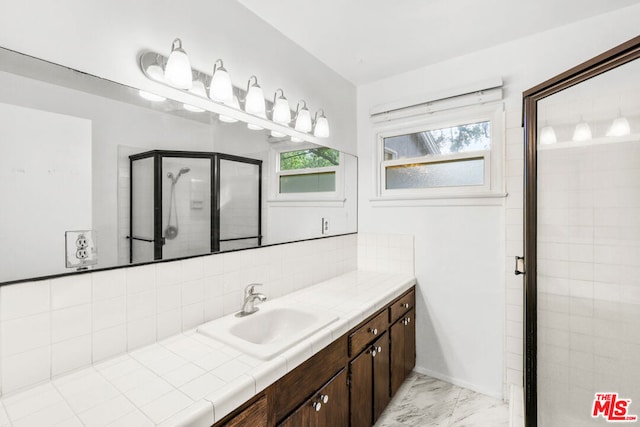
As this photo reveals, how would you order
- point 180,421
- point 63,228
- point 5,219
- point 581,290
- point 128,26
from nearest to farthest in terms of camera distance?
1. point 180,421
2. point 5,219
3. point 63,228
4. point 128,26
5. point 581,290

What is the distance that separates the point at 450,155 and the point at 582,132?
946 mm

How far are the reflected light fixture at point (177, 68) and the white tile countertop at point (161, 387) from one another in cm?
110

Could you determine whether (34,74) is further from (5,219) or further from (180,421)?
(180,421)

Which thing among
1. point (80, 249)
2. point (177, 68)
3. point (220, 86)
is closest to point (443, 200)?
point (220, 86)

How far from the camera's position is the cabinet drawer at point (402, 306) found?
1.95 metres

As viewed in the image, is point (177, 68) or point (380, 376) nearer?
point (177, 68)

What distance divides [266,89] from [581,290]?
198 centimetres

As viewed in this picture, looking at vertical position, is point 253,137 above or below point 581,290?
above

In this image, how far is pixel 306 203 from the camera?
2137mm

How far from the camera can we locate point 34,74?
94 cm

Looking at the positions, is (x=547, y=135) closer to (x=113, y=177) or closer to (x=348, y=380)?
(x=348, y=380)

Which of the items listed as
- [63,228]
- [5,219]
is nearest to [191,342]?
[63,228]

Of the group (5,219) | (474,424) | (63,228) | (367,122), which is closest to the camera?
(5,219)

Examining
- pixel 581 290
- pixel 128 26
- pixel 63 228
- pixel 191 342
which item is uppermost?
Result: pixel 128 26
